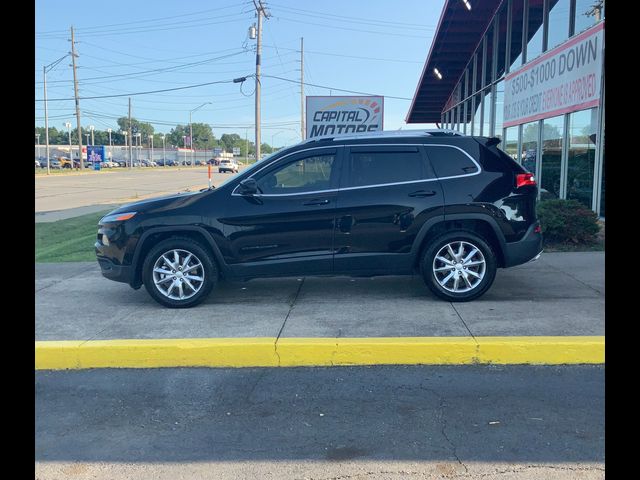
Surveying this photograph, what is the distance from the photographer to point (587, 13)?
11.4 meters

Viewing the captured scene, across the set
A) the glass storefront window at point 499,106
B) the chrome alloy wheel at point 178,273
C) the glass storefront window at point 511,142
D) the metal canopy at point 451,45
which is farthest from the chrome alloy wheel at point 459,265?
the metal canopy at point 451,45

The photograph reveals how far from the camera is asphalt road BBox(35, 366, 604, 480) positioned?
3.43 m

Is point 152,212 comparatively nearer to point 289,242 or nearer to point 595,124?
point 289,242

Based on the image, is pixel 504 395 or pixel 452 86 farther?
pixel 452 86

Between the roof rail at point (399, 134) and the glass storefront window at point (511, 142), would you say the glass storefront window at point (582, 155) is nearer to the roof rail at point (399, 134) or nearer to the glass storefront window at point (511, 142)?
the glass storefront window at point (511, 142)

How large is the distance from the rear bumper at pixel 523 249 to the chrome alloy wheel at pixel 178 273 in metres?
3.34

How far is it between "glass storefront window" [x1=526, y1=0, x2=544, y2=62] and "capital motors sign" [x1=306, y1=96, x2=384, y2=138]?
419 centimetres

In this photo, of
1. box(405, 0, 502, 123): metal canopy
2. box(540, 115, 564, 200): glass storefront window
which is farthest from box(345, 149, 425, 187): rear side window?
box(405, 0, 502, 123): metal canopy

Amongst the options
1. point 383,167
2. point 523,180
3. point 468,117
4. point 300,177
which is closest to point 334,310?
point 300,177

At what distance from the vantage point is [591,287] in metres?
7.10

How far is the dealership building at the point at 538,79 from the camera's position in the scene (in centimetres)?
1112
